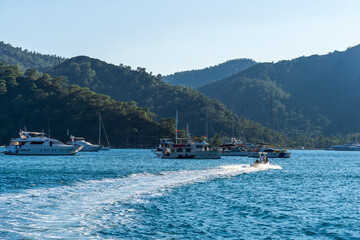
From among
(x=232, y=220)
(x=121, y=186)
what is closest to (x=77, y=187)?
(x=121, y=186)

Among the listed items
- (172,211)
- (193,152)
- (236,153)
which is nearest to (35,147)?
(193,152)

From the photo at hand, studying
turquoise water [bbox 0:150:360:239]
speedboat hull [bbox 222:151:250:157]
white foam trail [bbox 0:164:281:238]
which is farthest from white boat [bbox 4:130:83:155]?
white foam trail [bbox 0:164:281:238]

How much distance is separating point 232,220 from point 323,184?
32178mm

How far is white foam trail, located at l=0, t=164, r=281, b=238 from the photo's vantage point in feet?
91.6

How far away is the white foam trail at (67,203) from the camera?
91.6ft

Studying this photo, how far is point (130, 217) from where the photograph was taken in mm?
32281

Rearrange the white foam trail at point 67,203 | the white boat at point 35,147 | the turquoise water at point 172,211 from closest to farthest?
the white foam trail at point 67,203 < the turquoise water at point 172,211 < the white boat at point 35,147

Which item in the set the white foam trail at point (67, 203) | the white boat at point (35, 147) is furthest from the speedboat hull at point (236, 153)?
the white foam trail at point (67, 203)

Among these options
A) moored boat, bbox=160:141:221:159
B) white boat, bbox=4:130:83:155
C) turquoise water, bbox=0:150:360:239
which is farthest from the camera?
white boat, bbox=4:130:83:155

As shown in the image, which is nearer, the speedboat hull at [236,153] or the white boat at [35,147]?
the white boat at [35,147]

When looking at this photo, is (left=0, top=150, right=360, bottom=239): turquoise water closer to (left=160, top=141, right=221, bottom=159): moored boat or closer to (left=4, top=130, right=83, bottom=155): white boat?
(left=160, top=141, right=221, bottom=159): moored boat

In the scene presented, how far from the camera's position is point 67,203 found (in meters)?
36.7

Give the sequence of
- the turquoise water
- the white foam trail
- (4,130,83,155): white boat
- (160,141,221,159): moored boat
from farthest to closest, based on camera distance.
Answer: (4,130,83,155): white boat < (160,141,221,159): moored boat < the turquoise water < the white foam trail

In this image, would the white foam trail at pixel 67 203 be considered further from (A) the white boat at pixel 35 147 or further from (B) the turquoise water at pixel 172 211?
(A) the white boat at pixel 35 147
